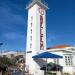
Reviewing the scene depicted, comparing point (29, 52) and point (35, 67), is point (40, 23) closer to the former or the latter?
point (29, 52)

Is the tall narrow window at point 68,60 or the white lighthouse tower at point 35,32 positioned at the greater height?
the white lighthouse tower at point 35,32

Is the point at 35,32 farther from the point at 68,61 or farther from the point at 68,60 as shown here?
the point at 68,61

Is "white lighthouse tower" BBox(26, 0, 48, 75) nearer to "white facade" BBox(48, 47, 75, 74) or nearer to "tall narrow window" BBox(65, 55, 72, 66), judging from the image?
"white facade" BBox(48, 47, 75, 74)

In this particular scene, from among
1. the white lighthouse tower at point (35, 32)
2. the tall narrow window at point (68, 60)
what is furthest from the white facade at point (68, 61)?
the white lighthouse tower at point (35, 32)

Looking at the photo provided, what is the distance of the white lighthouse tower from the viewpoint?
33750 millimetres

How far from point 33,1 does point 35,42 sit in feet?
29.8

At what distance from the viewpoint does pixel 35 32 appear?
3444 centimetres

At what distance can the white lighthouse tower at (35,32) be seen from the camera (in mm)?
33750

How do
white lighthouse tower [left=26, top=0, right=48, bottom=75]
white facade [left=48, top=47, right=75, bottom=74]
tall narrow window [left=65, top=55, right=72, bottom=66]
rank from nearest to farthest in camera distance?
1. white facade [left=48, top=47, right=75, bottom=74]
2. tall narrow window [left=65, top=55, right=72, bottom=66]
3. white lighthouse tower [left=26, top=0, right=48, bottom=75]

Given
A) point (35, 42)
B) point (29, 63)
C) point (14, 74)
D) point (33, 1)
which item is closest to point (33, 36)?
point (35, 42)

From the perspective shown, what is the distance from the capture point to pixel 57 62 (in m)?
32.9

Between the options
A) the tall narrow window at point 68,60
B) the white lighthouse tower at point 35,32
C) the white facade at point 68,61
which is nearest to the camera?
the white facade at point 68,61

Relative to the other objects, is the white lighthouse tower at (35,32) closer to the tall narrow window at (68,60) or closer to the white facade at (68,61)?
the white facade at (68,61)

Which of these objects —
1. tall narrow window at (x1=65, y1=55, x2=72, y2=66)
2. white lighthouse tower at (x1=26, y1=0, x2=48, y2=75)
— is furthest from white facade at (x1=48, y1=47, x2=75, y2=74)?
white lighthouse tower at (x1=26, y1=0, x2=48, y2=75)
